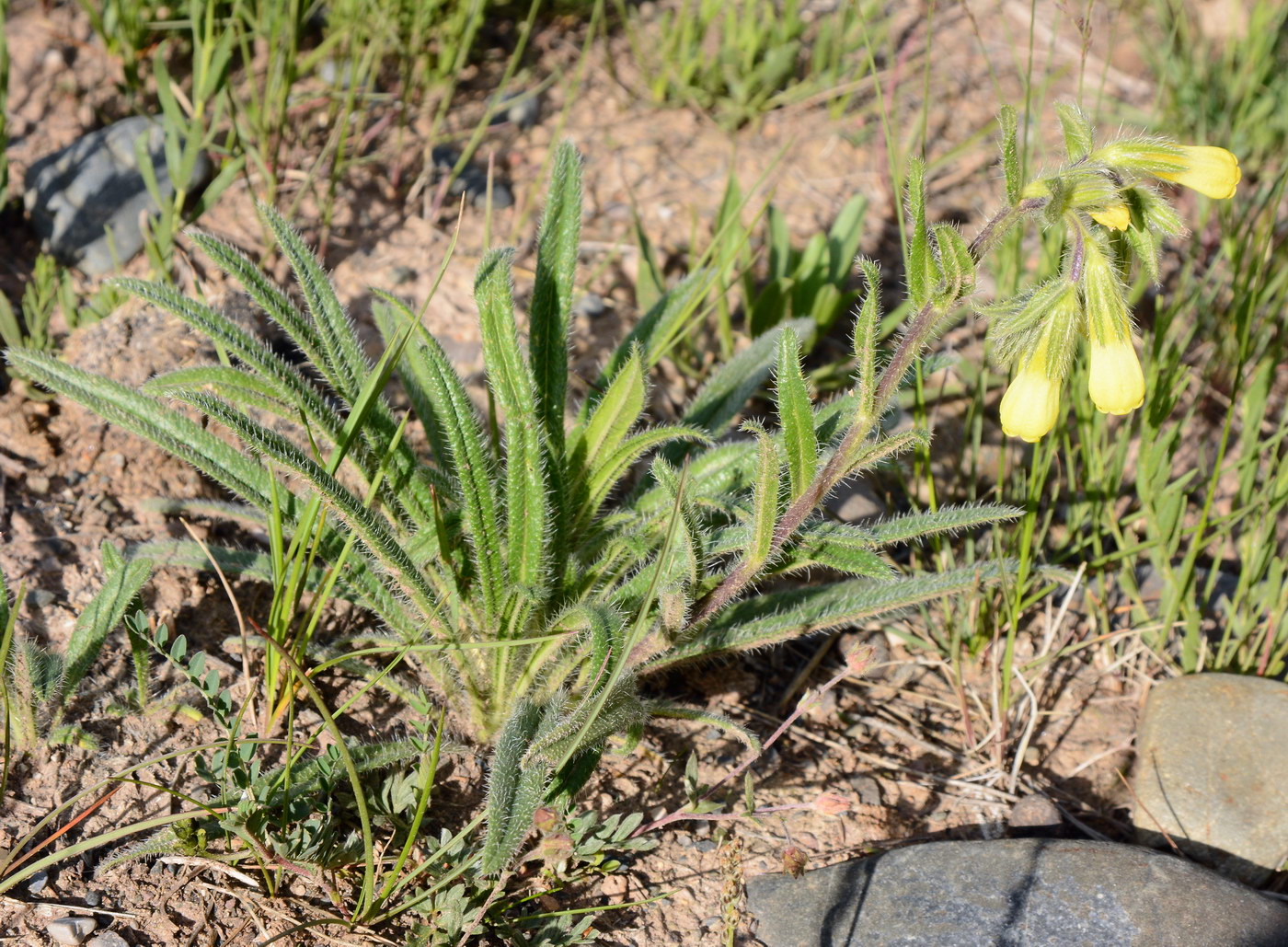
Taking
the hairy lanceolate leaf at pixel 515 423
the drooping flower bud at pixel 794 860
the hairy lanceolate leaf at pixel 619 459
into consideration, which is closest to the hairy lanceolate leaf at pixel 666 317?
the hairy lanceolate leaf at pixel 619 459

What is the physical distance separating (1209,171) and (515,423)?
1.16 meters

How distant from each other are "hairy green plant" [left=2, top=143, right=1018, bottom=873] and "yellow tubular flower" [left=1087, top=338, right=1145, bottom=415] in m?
0.24

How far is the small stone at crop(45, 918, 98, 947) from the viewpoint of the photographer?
65.9 inches

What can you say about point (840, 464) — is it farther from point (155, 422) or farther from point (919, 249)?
point (155, 422)

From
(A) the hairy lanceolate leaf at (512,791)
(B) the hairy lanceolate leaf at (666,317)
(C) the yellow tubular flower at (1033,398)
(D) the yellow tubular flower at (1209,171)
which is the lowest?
(A) the hairy lanceolate leaf at (512,791)

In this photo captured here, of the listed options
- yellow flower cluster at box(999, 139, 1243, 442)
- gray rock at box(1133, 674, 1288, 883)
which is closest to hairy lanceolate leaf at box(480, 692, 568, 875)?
yellow flower cluster at box(999, 139, 1243, 442)

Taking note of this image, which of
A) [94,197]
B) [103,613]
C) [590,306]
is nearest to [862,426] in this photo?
[103,613]

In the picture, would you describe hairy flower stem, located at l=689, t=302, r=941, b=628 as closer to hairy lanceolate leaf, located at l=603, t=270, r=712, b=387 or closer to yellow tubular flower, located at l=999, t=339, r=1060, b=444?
yellow tubular flower, located at l=999, t=339, r=1060, b=444

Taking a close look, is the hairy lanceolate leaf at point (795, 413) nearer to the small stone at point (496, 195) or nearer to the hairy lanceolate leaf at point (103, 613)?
the hairy lanceolate leaf at point (103, 613)

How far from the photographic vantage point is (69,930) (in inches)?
65.9

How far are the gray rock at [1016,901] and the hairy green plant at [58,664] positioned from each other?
127 centimetres

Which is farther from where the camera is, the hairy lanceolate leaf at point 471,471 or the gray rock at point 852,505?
the gray rock at point 852,505

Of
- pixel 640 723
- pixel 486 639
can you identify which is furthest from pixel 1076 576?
pixel 486 639

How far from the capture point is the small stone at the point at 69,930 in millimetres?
1674
